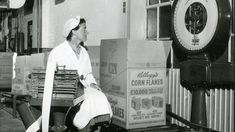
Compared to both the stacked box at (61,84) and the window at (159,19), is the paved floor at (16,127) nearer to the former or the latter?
the stacked box at (61,84)

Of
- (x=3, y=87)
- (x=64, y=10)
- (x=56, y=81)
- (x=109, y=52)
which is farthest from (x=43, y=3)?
(x=56, y=81)

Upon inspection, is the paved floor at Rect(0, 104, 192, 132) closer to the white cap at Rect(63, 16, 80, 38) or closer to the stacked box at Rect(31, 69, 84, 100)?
the stacked box at Rect(31, 69, 84, 100)

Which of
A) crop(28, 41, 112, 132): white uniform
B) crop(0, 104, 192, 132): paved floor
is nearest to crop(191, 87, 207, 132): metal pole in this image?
crop(0, 104, 192, 132): paved floor

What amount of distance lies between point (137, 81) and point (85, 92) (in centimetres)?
41

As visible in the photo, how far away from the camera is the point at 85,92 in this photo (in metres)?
2.39

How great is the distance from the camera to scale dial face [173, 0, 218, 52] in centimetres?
218

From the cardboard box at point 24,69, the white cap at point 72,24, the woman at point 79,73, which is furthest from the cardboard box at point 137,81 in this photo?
the cardboard box at point 24,69

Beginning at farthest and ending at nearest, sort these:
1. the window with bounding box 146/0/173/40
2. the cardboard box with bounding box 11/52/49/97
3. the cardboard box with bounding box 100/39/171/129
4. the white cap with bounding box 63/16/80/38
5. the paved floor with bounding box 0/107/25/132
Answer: the cardboard box with bounding box 11/52/49/97
the paved floor with bounding box 0/107/25/132
the window with bounding box 146/0/173/40
the white cap with bounding box 63/16/80/38
the cardboard box with bounding box 100/39/171/129

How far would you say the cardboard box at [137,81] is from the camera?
8.09ft

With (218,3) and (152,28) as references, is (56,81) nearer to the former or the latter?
(218,3)

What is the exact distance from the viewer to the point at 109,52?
8.86ft

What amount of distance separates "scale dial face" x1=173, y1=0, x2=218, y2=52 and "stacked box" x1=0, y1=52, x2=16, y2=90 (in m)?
3.79

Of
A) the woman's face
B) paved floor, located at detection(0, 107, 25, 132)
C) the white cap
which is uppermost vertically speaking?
the white cap

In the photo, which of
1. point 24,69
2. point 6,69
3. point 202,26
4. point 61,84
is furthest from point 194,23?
point 6,69
